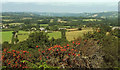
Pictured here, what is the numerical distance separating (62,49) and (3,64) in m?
1.55

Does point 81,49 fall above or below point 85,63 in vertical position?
above

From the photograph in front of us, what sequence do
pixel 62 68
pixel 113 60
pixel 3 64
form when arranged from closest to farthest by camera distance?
pixel 3 64 → pixel 62 68 → pixel 113 60

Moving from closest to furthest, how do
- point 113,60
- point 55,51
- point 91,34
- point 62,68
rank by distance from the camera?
1. point 62,68
2. point 55,51
3. point 113,60
4. point 91,34

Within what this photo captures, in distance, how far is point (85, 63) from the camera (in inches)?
150

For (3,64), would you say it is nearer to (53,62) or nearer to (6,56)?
(6,56)

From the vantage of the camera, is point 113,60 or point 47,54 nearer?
point 47,54

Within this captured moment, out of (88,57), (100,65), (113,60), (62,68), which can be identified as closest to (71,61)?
(62,68)

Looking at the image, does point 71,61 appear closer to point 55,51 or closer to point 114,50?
point 55,51

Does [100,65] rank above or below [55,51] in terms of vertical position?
below

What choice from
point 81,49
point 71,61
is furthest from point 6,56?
point 81,49

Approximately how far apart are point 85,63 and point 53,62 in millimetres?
940

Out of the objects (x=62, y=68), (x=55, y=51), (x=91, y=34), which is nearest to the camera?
(x=62, y=68)

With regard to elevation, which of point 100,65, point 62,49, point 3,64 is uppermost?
point 62,49

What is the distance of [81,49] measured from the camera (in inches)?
156
